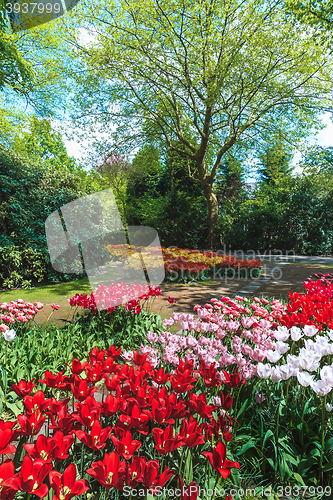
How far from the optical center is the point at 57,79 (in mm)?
11297

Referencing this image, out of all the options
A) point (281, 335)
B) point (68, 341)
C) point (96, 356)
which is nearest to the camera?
point (96, 356)

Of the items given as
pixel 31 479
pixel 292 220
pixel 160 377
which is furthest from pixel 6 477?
pixel 292 220

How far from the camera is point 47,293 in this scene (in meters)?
6.20

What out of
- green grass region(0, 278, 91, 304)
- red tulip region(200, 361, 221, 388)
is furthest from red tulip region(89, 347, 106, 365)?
green grass region(0, 278, 91, 304)

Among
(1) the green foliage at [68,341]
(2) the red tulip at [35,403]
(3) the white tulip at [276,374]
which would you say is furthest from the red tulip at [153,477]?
(1) the green foliage at [68,341]

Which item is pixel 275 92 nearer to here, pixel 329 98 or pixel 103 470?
pixel 329 98

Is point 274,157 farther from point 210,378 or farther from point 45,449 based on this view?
point 45,449

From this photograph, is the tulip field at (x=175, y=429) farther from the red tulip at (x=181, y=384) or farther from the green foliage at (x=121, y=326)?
the green foliage at (x=121, y=326)

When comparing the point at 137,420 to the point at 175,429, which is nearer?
the point at 137,420

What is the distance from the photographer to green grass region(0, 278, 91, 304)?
18.6ft

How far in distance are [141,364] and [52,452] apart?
0.64 m

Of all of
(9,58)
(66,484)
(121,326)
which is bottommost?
(121,326)

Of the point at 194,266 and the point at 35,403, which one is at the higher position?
the point at 35,403

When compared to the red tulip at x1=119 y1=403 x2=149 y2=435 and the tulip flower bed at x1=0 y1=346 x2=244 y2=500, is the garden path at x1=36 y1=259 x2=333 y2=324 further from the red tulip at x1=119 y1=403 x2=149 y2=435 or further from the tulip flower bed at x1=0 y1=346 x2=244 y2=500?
the red tulip at x1=119 y1=403 x2=149 y2=435
